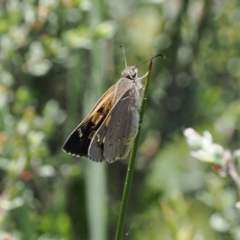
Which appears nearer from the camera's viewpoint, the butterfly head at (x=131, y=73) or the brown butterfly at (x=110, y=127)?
the brown butterfly at (x=110, y=127)

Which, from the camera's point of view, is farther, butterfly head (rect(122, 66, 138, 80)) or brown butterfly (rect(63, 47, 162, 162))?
butterfly head (rect(122, 66, 138, 80))

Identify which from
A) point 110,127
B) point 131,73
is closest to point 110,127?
point 110,127

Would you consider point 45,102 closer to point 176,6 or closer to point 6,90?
point 6,90

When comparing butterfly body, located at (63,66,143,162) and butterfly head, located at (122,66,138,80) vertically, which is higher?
butterfly head, located at (122,66,138,80)

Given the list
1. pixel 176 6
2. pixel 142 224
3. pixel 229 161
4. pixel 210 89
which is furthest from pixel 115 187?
pixel 229 161

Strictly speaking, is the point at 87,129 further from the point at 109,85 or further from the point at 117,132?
the point at 109,85
